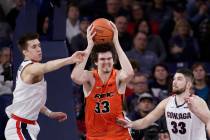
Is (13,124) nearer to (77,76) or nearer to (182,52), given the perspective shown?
(77,76)

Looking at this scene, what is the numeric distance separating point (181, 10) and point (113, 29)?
6.77 meters

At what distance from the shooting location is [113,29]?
35.0 feet

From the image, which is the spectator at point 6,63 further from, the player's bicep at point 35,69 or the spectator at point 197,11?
the spectator at point 197,11

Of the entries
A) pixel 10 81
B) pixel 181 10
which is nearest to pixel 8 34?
pixel 10 81

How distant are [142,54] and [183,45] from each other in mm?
1099

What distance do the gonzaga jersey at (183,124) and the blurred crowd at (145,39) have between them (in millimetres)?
1496

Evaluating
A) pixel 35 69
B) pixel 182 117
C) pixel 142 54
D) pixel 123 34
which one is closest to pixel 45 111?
pixel 35 69

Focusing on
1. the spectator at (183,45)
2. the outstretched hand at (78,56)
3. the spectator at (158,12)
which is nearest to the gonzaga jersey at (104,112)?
the outstretched hand at (78,56)

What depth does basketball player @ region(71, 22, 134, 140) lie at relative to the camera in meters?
10.5

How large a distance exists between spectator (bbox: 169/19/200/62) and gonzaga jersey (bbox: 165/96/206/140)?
530 centimetres

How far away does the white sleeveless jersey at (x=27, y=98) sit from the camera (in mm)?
10461

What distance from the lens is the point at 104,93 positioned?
1052 centimetres

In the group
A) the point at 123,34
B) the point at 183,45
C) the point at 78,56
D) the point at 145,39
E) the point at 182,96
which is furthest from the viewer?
the point at 183,45

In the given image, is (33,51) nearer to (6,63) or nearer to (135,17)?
(6,63)
